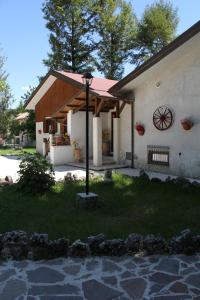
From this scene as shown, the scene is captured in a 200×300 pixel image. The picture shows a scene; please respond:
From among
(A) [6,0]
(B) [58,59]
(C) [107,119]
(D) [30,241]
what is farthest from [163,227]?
(B) [58,59]

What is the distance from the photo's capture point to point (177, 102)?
40.6ft

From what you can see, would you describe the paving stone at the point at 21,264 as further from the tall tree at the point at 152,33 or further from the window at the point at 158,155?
the tall tree at the point at 152,33

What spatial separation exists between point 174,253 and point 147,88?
30.4ft

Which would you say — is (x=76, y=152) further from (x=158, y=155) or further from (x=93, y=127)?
(x=158, y=155)

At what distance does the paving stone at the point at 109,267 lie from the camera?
4715mm

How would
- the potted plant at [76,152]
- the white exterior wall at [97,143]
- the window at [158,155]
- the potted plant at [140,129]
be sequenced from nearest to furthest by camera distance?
1. the window at [158,155]
2. the potted plant at [140,129]
3. the white exterior wall at [97,143]
4. the potted plant at [76,152]

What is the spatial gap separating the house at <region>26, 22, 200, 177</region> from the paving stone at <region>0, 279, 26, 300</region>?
8675 mm

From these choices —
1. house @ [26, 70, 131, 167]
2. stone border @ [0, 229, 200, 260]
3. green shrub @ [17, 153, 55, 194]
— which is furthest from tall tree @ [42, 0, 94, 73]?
stone border @ [0, 229, 200, 260]

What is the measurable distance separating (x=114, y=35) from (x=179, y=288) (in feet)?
97.0

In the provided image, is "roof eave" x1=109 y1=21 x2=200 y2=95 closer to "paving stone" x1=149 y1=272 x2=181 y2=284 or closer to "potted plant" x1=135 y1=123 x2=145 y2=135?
"potted plant" x1=135 y1=123 x2=145 y2=135

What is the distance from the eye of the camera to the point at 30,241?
5230mm

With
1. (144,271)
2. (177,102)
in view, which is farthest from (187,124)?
(144,271)

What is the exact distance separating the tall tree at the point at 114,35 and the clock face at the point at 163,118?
61.4 feet

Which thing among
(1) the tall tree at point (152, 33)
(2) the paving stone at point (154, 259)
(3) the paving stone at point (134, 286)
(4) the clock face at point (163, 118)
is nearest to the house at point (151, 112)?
(4) the clock face at point (163, 118)
